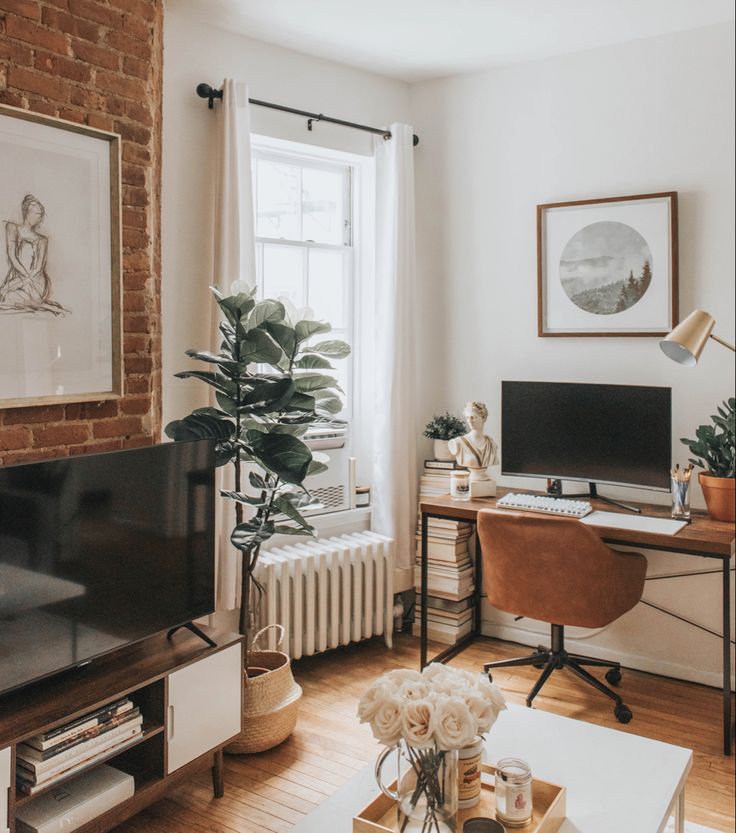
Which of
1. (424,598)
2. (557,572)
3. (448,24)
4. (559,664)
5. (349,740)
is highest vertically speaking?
(448,24)

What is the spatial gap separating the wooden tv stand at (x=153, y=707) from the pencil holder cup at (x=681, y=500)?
1732 millimetres

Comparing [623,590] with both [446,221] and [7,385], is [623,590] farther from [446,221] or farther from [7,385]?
[7,385]

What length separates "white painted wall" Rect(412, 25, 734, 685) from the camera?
3.25m

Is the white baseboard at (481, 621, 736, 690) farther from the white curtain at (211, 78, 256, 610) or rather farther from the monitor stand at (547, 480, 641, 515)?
the white curtain at (211, 78, 256, 610)

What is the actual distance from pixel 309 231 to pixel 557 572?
1.90 metres

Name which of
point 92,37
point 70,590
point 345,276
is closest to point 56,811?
point 70,590

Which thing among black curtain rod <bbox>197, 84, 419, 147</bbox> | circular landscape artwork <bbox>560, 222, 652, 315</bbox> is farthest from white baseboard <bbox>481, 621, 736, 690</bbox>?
black curtain rod <bbox>197, 84, 419, 147</bbox>

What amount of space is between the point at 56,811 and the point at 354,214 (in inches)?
111

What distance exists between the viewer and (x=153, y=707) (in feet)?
7.71

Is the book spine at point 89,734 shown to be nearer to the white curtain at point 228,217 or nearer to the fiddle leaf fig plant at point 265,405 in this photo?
the fiddle leaf fig plant at point 265,405

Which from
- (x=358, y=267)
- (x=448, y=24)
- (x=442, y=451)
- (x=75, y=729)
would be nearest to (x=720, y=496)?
(x=442, y=451)

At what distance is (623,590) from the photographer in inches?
118

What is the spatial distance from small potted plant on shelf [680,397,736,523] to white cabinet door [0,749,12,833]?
8.32 feet

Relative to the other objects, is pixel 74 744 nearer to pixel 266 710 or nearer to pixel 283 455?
pixel 266 710
